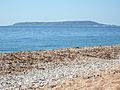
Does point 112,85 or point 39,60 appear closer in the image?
point 112,85

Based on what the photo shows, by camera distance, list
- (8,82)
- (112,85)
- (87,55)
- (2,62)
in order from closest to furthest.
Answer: (112,85)
(8,82)
(2,62)
(87,55)

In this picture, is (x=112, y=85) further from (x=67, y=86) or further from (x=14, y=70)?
(x=14, y=70)

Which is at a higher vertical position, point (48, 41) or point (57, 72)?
point (57, 72)

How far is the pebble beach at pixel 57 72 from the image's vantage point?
13166 millimetres

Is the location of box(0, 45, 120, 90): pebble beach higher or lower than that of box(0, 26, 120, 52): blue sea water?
higher

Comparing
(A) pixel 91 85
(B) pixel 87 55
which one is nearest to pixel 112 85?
(A) pixel 91 85

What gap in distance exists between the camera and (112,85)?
11797 millimetres

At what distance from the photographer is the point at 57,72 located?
18.2 metres

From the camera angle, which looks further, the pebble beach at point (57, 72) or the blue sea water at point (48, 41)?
the blue sea water at point (48, 41)

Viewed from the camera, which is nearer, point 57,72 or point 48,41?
point 57,72

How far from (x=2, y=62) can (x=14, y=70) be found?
2275 millimetres

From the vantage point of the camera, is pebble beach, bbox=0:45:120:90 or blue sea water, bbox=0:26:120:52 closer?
pebble beach, bbox=0:45:120:90

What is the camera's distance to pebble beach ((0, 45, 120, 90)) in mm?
13166

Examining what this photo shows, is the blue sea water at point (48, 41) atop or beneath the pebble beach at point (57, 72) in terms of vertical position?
beneath
